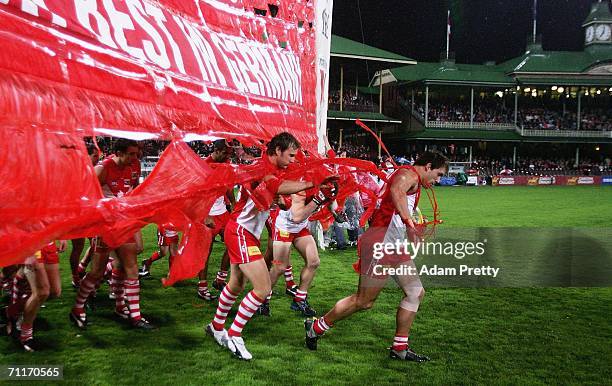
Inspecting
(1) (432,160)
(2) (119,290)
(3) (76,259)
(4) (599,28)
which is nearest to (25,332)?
(2) (119,290)

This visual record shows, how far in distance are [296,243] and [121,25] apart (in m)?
4.31

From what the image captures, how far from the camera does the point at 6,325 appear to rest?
5.52 m

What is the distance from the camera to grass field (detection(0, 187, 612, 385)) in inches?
176

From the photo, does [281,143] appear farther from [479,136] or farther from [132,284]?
[479,136]

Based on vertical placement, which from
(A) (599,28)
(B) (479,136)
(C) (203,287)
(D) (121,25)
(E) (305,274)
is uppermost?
(A) (599,28)

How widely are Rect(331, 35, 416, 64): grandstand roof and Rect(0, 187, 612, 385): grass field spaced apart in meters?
26.9

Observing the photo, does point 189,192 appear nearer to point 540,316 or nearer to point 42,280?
point 42,280

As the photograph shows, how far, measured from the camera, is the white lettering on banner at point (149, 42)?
9.99 ft

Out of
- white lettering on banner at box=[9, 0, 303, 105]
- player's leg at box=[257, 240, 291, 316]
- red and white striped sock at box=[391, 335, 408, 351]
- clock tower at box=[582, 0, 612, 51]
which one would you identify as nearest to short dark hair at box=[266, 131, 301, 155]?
white lettering on banner at box=[9, 0, 303, 105]

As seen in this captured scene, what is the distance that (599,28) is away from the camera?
5041 cm

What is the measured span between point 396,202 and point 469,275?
4.62 metres

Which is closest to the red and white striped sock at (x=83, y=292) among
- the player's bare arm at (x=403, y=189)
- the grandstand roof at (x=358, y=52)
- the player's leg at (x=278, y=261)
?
the player's leg at (x=278, y=261)

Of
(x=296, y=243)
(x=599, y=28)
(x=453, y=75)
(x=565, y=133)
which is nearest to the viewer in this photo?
(x=296, y=243)

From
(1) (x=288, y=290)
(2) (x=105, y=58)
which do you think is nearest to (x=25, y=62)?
(2) (x=105, y=58)
